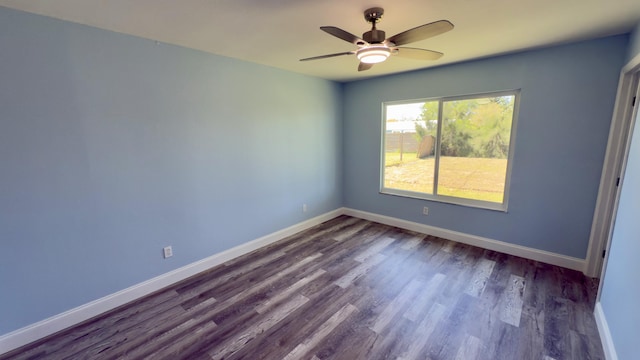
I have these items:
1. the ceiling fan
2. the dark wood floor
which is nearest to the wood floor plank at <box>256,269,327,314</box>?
the dark wood floor

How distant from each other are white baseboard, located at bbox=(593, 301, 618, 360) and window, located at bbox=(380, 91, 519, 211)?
1377 mm

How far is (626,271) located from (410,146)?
2.75m

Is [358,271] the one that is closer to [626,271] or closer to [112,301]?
[626,271]

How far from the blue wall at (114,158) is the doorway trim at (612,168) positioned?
3641 millimetres

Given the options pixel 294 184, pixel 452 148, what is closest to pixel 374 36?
pixel 452 148

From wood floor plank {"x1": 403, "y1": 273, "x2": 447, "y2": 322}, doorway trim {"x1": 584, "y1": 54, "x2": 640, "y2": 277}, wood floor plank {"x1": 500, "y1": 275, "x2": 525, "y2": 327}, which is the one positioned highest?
doorway trim {"x1": 584, "y1": 54, "x2": 640, "y2": 277}

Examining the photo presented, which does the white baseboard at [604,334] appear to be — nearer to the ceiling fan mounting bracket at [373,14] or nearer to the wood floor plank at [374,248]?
the wood floor plank at [374,248]

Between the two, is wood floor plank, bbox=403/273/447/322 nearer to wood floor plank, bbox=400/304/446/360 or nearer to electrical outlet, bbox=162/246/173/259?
wood floor plank, bbox=400/304/446/360

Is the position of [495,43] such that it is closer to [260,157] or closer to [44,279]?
[260,157]

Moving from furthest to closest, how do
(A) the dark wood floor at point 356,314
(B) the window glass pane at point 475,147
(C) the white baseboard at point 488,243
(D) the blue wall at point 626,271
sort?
(B) the window glass pane at point 475,147
(C) the white baseboard at point 488,243
(A) the dark wood floor at point 356,314
(D) the blue wall at point 626,271

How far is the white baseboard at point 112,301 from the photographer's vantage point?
6.33ft

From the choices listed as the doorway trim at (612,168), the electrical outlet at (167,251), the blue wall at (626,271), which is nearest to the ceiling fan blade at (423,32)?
the blue wall at (626,271)

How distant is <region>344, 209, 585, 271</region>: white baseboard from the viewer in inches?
114

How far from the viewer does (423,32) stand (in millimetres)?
1671
